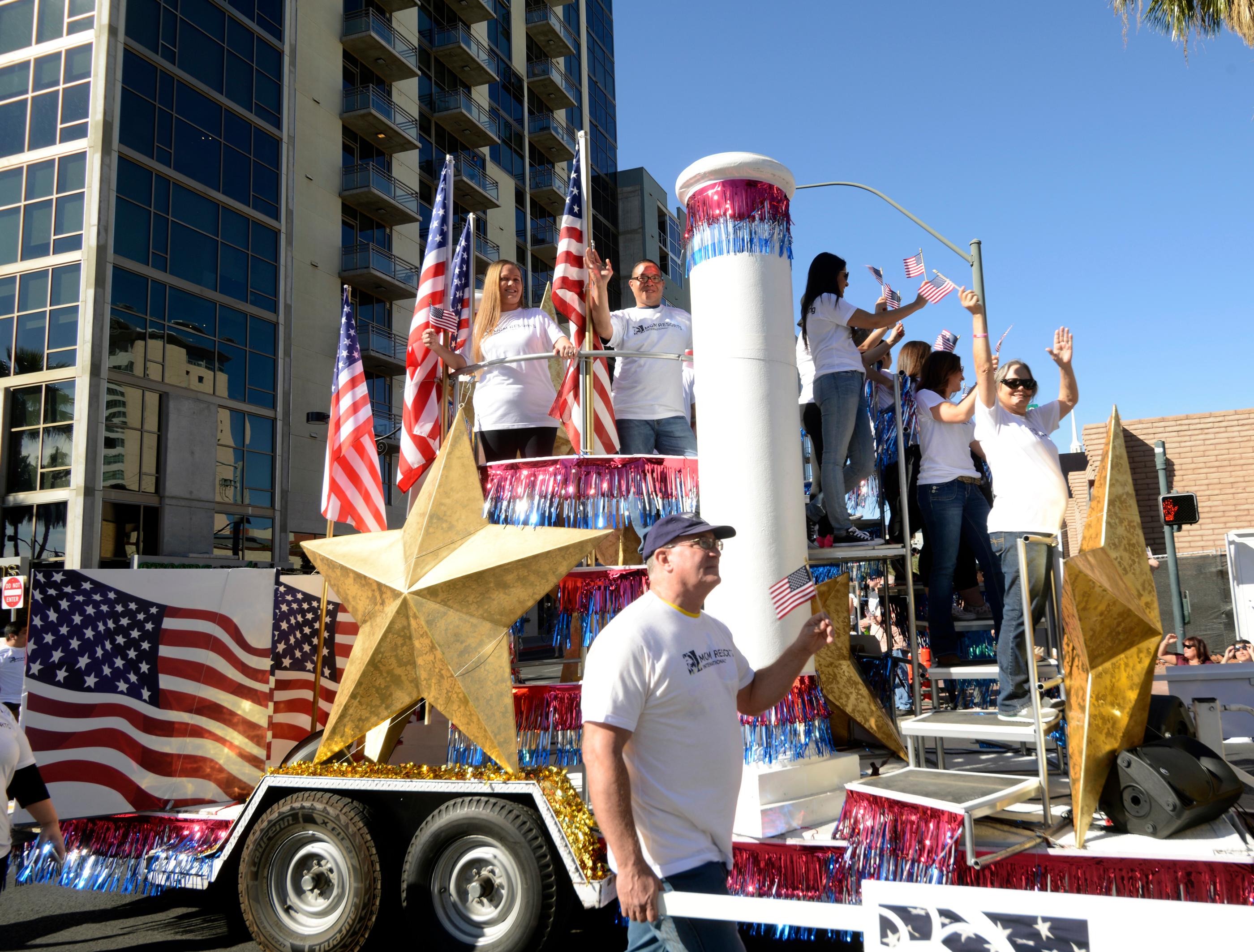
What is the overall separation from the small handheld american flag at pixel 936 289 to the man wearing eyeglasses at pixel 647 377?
57.4 inches

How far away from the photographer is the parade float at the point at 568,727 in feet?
12.4

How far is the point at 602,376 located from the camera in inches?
231

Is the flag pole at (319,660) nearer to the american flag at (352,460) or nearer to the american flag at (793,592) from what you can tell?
the american flag at (352,460)

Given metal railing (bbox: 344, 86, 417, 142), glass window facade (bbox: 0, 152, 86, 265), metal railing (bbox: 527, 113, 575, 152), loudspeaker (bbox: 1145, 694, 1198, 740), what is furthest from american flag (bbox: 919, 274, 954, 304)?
metal railing (bbox: 527, 113, 575, 152)

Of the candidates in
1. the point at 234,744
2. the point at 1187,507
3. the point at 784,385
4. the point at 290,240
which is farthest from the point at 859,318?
the point at 290,240

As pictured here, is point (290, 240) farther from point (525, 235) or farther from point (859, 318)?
point (859, 318)

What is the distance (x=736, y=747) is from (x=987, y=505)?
3473 mm

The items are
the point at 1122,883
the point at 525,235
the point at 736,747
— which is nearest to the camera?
the point at 736,747

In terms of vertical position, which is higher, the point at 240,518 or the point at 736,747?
the point at 240,518

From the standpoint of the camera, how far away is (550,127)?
44719 mm

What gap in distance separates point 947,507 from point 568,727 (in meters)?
2.49

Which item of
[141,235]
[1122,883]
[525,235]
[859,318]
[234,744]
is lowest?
[1122,883]

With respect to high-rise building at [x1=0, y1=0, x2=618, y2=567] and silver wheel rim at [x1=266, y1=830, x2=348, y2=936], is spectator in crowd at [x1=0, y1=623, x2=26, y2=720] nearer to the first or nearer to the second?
silver wheel rim at [x1=266, y1=830, x2=348, y2=936]

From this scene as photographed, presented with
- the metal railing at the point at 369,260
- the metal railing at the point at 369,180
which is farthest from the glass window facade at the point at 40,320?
the metal railing at the point at 369,180
